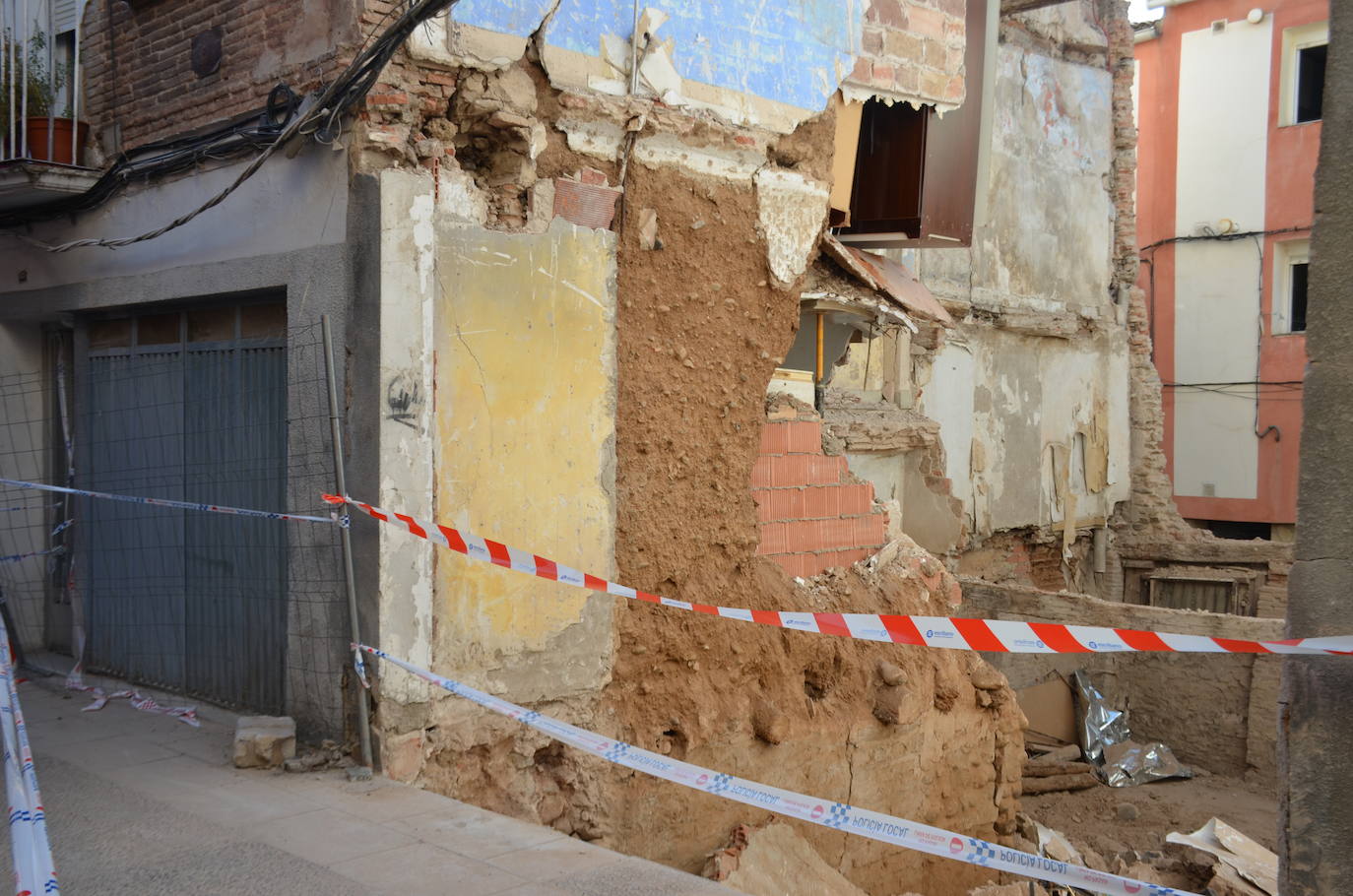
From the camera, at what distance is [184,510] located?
743cm

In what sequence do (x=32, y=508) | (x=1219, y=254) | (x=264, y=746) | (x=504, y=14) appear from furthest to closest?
(x=1219, y=254) < (x=32, y=508) < (x=504, y=14) < (x=264, y=746)

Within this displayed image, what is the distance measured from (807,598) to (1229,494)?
15432mm

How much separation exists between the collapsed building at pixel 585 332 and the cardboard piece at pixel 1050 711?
4.67 metres

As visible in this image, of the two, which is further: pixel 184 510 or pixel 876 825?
pixel 184 510

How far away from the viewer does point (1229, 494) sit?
67.9ft

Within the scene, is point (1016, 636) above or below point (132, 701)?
above

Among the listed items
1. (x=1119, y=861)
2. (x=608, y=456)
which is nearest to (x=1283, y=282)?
(x=1119, y=861)

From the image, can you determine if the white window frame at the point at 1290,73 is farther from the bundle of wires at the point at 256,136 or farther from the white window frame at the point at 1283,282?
the bundle of wires at the point at 256,136

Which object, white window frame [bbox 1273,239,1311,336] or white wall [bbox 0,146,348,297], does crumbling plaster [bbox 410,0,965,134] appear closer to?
white wall [bbox 0,146,348,297]

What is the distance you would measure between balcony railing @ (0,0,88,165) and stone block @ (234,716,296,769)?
382cm

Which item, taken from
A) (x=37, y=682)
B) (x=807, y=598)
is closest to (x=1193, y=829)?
(x=807, y=598)

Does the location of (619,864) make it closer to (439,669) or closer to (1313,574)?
(439,669)

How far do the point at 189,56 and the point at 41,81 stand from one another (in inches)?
61.2

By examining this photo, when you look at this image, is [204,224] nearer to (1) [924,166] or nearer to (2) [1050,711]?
(1) [924,166]
